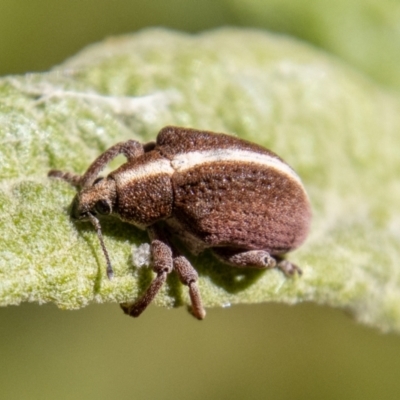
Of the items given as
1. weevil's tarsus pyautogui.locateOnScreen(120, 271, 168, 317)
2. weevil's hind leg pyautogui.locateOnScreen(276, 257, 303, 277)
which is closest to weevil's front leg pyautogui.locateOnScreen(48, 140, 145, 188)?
weevil's tarsus pyautogui.locateOnScreen(120, 271, 168, 317)

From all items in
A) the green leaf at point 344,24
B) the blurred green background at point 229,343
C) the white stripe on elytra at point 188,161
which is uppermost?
the green leaf at point 344,24

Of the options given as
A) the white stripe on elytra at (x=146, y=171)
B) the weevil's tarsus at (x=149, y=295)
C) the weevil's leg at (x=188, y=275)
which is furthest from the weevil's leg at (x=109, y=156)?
the weevil's tarsus at (x=149, y=295)

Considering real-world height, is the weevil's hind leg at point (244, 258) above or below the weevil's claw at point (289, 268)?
above

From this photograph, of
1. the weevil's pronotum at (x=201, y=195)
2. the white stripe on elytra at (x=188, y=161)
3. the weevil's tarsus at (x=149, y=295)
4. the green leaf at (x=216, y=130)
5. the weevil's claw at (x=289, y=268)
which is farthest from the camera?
the weevil's claw at (x=289, y=268)

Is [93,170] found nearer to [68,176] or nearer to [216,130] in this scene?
[68,176]

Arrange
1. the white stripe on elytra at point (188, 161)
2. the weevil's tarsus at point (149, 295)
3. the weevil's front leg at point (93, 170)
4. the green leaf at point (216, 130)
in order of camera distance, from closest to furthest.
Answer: the green leaf at point (216, 130)
the weevil's tarsus at point (149, 295)
the weevil's front leg at point (93, 170)
the white stripe on elytra at point (188, 161)

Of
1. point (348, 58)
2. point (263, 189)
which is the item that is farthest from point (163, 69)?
point (348, 58)

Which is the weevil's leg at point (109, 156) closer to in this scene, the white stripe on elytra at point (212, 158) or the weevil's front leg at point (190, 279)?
the white stripe on elytra at point (212, 158)

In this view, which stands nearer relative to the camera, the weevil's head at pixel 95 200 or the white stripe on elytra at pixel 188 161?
the weevil's head at pixel 95 200
